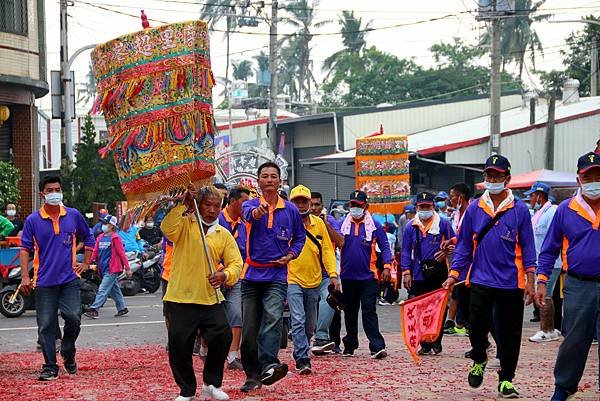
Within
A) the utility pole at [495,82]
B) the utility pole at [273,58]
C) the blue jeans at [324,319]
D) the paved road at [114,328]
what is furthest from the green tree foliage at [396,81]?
the blue jeans at [324,319]

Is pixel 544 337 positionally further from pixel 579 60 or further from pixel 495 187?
pixel 579 60

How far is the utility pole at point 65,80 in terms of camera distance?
102 feet

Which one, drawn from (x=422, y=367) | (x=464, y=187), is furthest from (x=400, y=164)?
(x=422, y=367)

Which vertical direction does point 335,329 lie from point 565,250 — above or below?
below

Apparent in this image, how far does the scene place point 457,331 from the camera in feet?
50.5

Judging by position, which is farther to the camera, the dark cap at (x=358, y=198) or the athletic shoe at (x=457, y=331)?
the athletic shoe at (x=457, y=331)

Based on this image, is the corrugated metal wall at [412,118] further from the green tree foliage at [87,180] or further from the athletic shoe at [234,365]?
the athletic shoe at [234,365]

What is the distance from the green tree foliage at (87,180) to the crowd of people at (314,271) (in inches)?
659

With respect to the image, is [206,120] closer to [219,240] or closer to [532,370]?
[219,240]

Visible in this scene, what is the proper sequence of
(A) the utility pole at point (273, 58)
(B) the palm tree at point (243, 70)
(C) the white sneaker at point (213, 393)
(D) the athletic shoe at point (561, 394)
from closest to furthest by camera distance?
(D) the athletic shoe at point (561, 394), (C) the white sneaker at point (213, 393), (A) the utility pole at point (273, 58), (B) the palm tree at point (243, 70)

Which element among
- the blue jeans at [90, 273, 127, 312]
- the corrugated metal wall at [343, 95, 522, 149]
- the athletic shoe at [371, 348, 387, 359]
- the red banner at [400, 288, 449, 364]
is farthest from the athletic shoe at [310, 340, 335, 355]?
the corrugated metal wall at [343, 95, 522, 149]

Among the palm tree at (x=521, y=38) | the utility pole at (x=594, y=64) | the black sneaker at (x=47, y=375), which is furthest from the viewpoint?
the palm tree at (x=521, y=38)

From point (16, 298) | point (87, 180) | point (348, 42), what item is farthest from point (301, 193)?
point (348, 42)

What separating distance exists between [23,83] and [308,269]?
18169 millimetres
